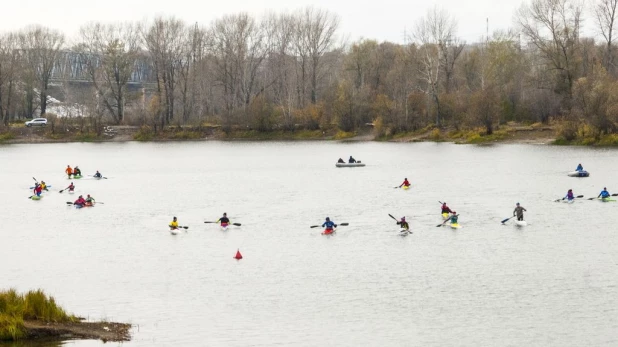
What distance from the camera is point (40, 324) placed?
26.4 meters

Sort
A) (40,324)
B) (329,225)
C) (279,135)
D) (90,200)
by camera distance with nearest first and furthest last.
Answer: (40,324)
(329,225)
(90,200)
(279,135)

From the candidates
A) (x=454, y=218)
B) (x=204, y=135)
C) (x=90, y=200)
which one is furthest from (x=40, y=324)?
(x=204, y=135)

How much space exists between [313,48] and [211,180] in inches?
2155

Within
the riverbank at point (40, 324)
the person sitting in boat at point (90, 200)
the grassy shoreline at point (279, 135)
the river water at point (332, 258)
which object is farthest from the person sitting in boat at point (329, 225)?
the grassy shoreline at point (279, 135)

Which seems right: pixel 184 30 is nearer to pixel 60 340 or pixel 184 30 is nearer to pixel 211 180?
pixel 211 180

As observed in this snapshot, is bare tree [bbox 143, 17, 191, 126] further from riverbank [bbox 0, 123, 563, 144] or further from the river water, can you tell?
the river water

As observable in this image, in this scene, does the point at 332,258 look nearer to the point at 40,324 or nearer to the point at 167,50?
the point at 40,324

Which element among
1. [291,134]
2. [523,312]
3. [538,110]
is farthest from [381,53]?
[523,312]

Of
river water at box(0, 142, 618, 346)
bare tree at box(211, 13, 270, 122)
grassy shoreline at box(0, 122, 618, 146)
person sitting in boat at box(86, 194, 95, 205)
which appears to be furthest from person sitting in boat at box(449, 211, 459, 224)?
bare tree at box(211, 13, 270, 122)

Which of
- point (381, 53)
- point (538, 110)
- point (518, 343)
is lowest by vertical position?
point (518, 343)

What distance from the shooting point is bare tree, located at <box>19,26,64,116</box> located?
131875mm

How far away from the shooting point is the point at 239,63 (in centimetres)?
12150

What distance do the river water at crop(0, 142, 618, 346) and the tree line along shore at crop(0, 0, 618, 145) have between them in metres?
30.7

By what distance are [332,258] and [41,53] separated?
104m
